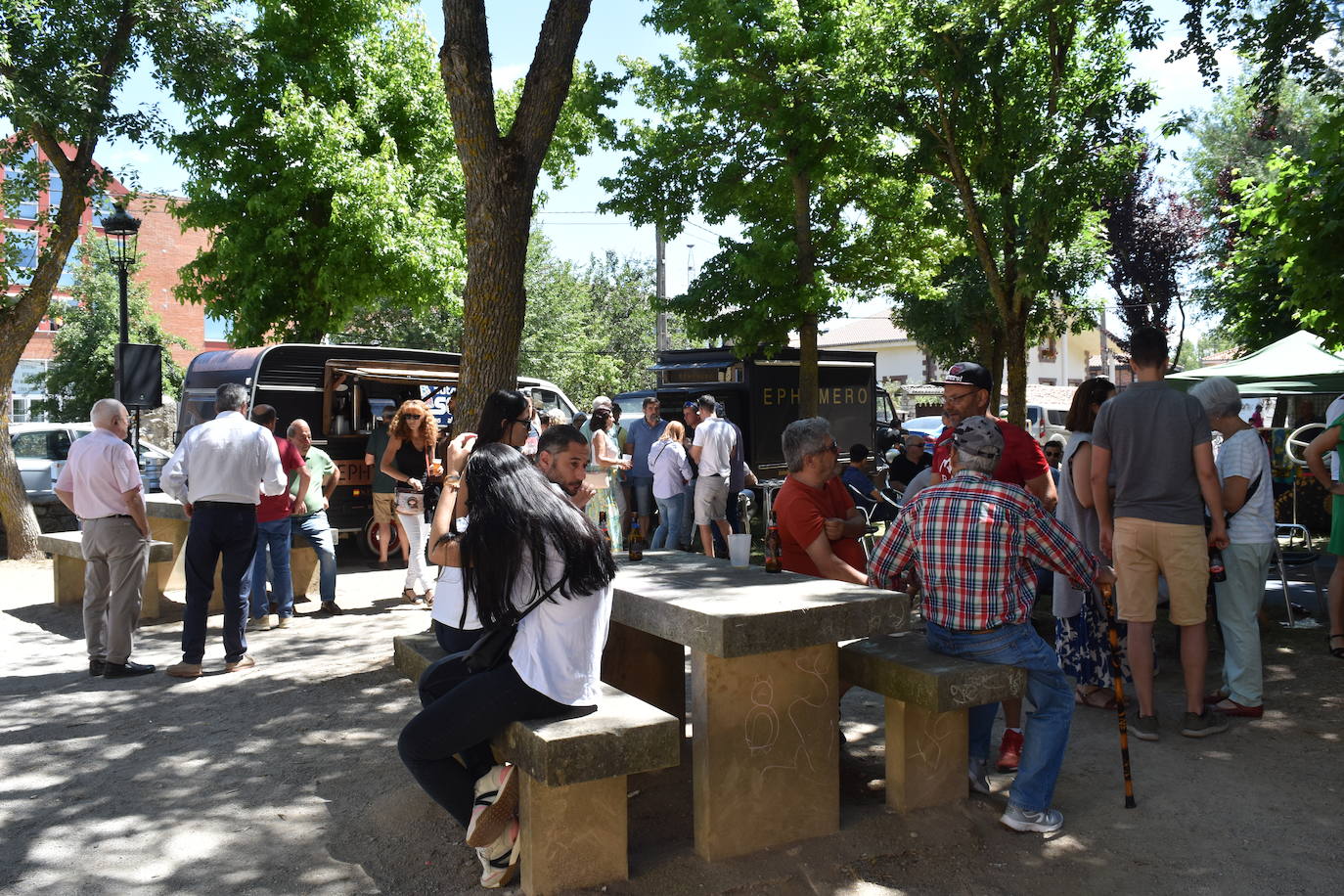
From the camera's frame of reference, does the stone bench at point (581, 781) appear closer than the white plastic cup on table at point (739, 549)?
Yes

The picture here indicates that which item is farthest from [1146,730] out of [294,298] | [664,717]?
[294,298]

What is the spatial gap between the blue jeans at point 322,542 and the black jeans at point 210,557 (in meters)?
1.79

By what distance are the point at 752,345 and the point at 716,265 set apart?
1.70 m

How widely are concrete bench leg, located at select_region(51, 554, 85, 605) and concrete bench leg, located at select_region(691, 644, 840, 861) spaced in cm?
752

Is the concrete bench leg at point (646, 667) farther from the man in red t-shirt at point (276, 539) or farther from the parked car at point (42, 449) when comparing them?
the parked car at point (42, 449)

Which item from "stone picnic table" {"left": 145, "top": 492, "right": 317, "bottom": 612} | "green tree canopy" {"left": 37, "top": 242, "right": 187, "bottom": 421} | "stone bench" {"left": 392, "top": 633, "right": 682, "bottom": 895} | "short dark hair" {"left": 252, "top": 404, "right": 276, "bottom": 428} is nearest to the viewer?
"stone bench" {"left": 392, "top": 633, "right": 682, "bottom": 895}

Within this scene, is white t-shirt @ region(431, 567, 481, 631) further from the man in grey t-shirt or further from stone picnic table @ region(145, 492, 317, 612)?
stone picnic table @ region(145, 492, 317, 612)

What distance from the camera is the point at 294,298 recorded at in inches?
674

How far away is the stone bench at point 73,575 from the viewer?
871 cm

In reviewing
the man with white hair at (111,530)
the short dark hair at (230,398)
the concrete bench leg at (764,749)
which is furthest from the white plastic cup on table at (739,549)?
the man with white hair at (111,530)

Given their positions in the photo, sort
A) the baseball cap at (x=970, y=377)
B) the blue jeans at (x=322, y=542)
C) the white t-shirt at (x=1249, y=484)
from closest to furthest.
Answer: the baseball cap at (x=970, y=377), the white t-shirt at (x=1249, y=484), the blue jeans at (x=322, y=542)

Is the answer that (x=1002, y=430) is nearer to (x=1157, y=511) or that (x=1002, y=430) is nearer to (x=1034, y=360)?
(x=1157, y=511)

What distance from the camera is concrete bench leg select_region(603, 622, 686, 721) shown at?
5.09 meters

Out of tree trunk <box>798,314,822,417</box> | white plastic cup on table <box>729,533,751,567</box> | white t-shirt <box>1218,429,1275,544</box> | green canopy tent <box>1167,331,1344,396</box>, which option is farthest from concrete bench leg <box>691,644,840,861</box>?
tree trunk <box>798,314,822,417</box>
